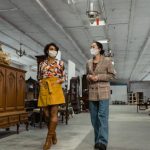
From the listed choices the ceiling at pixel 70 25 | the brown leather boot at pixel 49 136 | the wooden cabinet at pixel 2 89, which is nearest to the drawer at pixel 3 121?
the wooden cabinet at pixel 2 89

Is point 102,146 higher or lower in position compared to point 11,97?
lower

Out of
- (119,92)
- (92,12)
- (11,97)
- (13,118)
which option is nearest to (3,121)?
(13,118)

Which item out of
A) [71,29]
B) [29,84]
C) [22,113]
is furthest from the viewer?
[71,29]

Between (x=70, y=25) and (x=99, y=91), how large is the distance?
7.81 meters

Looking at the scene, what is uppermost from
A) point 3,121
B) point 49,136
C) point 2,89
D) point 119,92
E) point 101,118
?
point 119,92

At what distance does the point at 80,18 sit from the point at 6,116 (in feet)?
19.6

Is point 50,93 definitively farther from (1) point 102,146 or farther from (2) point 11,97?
(2) point 11,97

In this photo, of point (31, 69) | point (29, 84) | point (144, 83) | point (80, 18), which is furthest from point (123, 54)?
point (144, 83)

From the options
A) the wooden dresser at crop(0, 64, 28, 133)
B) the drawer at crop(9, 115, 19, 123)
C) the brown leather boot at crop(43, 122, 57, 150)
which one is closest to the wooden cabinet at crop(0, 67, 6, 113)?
the wooden dresser at crop(0, 64, 28, 133)

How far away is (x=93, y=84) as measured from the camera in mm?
4227

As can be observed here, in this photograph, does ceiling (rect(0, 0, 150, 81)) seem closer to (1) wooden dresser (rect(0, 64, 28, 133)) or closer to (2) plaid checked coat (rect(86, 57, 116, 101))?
(1) wooden dresser (rect(0, 64, 28, 133))

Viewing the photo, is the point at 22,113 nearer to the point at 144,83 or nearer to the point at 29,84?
the point at 29,84

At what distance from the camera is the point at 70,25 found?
11.7 metres

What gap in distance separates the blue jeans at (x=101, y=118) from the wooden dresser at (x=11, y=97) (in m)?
1.82
